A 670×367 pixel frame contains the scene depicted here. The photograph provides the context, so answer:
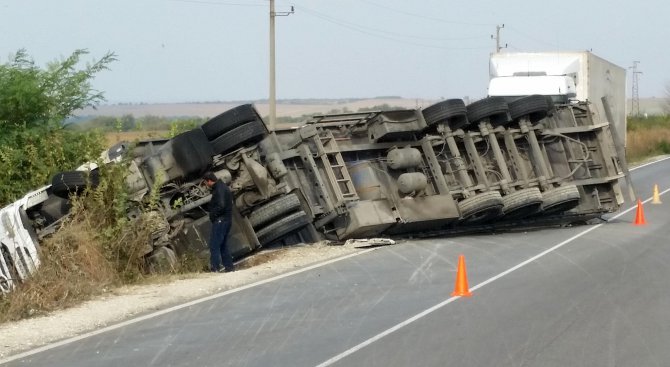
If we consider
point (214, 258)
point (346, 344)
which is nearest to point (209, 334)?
point (346, 344)

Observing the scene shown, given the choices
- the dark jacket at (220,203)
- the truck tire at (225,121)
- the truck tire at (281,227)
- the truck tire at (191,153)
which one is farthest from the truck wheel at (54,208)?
the truck tire at (281,227)

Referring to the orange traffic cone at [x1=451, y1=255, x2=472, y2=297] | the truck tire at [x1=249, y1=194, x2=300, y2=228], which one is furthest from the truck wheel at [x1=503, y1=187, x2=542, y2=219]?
the orange traffic cone at [x1=451, y1=255, x2=472, y2=297]

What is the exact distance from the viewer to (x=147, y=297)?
40.4 ft

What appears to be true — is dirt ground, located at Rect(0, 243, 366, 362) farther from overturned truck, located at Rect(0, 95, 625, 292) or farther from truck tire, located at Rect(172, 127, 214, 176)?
truck tire, located at Rect(172, 127, 214, 176)

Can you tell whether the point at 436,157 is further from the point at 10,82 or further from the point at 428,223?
the point at 10,82

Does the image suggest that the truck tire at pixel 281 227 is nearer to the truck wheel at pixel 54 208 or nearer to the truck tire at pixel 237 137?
the truck tire at pixel 237 137

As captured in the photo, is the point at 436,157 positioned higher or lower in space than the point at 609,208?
higher

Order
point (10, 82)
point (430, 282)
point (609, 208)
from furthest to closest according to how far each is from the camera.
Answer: point (609, 208) → point (10, 82) → point (430, 282)

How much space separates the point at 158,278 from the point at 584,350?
22.7 feet

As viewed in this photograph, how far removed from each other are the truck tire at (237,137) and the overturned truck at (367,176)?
0.02m

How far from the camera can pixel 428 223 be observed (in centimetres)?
1823

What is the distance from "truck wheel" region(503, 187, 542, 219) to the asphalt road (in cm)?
302

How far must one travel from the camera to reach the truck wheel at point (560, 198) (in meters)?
19.2

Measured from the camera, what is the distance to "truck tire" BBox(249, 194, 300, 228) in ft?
53.5
